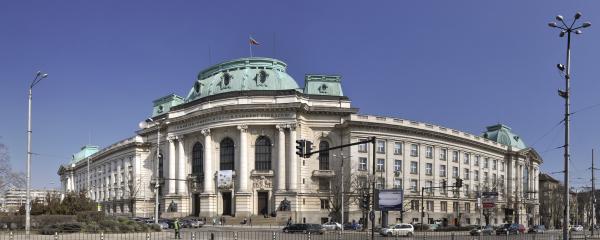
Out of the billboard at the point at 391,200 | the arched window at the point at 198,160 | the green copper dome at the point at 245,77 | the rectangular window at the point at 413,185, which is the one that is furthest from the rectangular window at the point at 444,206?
the billboard at the point at 391,200

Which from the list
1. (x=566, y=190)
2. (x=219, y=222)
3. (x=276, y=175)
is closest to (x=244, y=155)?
(x=276, y=175)

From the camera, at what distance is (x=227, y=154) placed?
97125mm

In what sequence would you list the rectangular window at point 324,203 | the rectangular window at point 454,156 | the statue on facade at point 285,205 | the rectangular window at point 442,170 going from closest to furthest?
the statue on facade at point 285,205 < the rectangular window at point 324,203 < the rectangular window at point 442,170 < the rectangular window at point 454,156

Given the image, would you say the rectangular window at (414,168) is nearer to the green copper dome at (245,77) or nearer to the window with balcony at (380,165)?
the window with balcony at (380,165)

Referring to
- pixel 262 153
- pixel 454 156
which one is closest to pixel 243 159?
pixel 262 153

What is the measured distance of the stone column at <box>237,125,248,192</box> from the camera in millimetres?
92938

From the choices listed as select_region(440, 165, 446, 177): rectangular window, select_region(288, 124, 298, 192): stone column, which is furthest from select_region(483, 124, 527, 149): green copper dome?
select_region(288, 124, 298, 192): stone column

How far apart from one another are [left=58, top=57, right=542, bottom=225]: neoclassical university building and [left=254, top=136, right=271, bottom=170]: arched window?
0.17 meters

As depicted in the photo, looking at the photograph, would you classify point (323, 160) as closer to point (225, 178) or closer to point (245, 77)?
point (225, 178)

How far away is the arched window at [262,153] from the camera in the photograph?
94.8m

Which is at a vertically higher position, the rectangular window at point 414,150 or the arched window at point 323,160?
the rectangular window at point 414,150

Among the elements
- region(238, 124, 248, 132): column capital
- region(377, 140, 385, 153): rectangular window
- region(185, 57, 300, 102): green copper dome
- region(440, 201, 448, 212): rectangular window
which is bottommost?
region(440, 201, 448, 212): rectangular window

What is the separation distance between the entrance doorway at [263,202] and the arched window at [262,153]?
14.3 feet

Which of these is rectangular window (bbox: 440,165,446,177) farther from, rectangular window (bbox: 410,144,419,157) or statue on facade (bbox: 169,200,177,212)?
statue on facade (bbox: 169,200,177,212)
